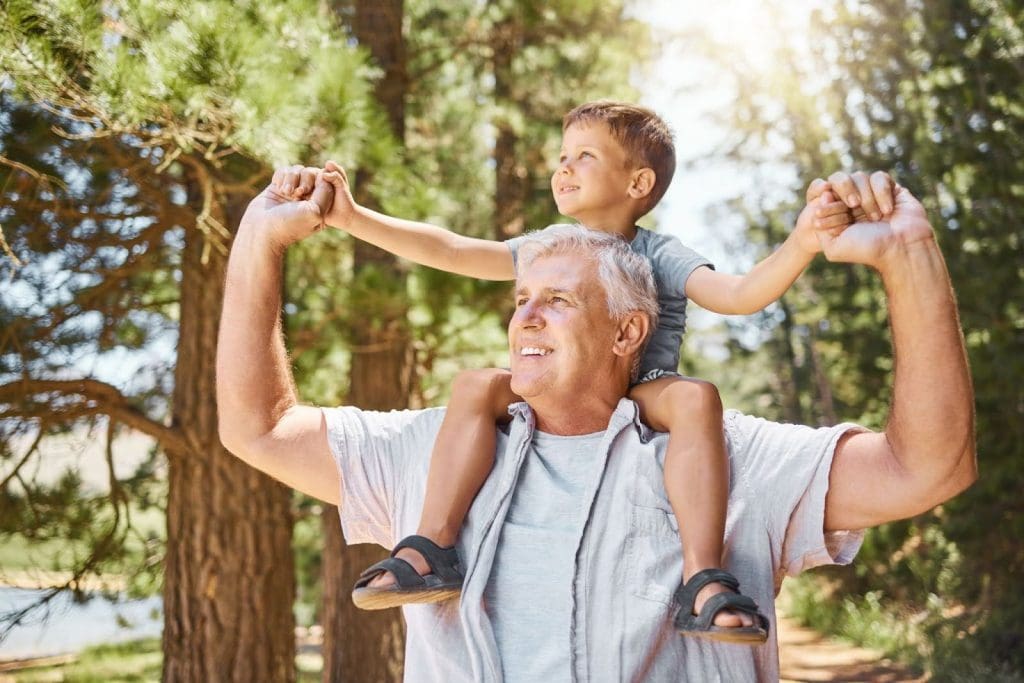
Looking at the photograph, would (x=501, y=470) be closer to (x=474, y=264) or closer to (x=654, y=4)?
(x=474, y=264)

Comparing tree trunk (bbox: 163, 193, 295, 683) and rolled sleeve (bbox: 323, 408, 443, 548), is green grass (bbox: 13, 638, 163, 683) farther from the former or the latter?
rolled sleeve (bbox: 323, 408, 443, 548)

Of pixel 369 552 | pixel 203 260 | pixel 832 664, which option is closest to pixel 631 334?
pixel 203 260

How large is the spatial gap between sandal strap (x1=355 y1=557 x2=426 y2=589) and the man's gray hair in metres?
0.69

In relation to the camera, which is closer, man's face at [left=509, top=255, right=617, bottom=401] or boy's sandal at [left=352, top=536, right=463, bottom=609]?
boy's sandal at [left=352, top=536, right=463, bottom=609]

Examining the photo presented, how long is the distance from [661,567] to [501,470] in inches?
16.1

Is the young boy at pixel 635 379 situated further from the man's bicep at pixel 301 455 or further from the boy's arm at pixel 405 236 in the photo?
the man's bicep at pixel 301 455

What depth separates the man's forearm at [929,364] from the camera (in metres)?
1.74

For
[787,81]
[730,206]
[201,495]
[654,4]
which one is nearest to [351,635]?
[201,495]

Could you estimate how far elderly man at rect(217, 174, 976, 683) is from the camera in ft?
5.89

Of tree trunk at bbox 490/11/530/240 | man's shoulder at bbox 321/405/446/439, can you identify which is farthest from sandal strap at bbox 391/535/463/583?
tree trunk at bbox 490/11/530/240

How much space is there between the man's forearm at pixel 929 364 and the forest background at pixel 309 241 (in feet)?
8.17

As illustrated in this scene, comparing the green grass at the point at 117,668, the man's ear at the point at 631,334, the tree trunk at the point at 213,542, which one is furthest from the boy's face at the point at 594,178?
the green grass at the point at 117,668

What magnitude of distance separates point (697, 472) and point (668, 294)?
716mm

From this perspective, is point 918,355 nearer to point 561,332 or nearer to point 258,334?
point 561,332
